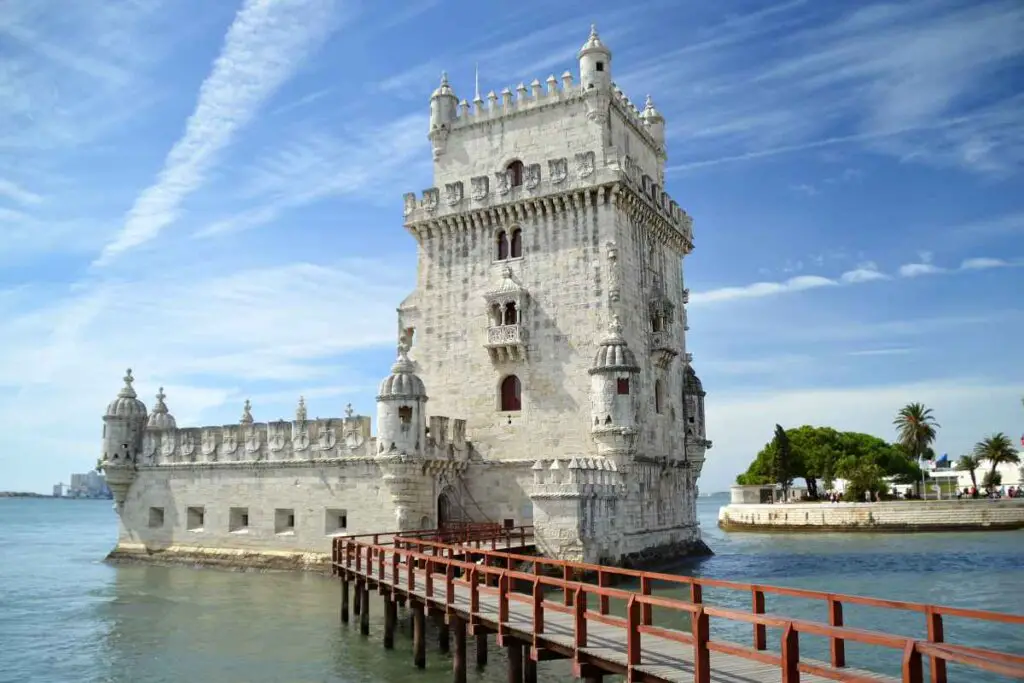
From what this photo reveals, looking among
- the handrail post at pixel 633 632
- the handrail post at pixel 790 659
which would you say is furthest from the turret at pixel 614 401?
the handrail post at pixel 790 659

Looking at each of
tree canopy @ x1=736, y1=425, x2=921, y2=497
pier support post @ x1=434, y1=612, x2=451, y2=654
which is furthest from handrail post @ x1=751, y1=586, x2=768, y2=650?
tree canopy @ x1=736, y1=425, x2=921, y2=497

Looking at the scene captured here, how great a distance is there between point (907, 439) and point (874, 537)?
81.2ft

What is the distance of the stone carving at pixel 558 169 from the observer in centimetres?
3406

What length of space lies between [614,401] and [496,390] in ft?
17.8

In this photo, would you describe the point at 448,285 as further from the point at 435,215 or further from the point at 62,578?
the point at 62,578

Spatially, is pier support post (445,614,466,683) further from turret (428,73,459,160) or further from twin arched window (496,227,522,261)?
turret (428,73,459,160)

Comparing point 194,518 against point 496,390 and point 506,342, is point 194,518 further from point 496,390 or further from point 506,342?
point 506,342

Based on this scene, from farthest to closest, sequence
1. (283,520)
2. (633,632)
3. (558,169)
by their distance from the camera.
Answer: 1. (283,520)
2. (558,169)
3. (633,632)

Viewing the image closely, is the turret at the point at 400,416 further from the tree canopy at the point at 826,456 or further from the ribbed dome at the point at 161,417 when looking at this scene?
the tree canopy at the point at 826,456

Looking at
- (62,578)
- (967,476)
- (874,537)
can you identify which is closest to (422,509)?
(62,578)

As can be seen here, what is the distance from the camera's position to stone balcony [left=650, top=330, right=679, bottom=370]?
36.2 m

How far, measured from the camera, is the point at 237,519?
36344mm

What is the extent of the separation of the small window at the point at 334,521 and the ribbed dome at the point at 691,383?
1701cm

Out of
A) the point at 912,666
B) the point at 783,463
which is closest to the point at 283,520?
the point at 912,666
